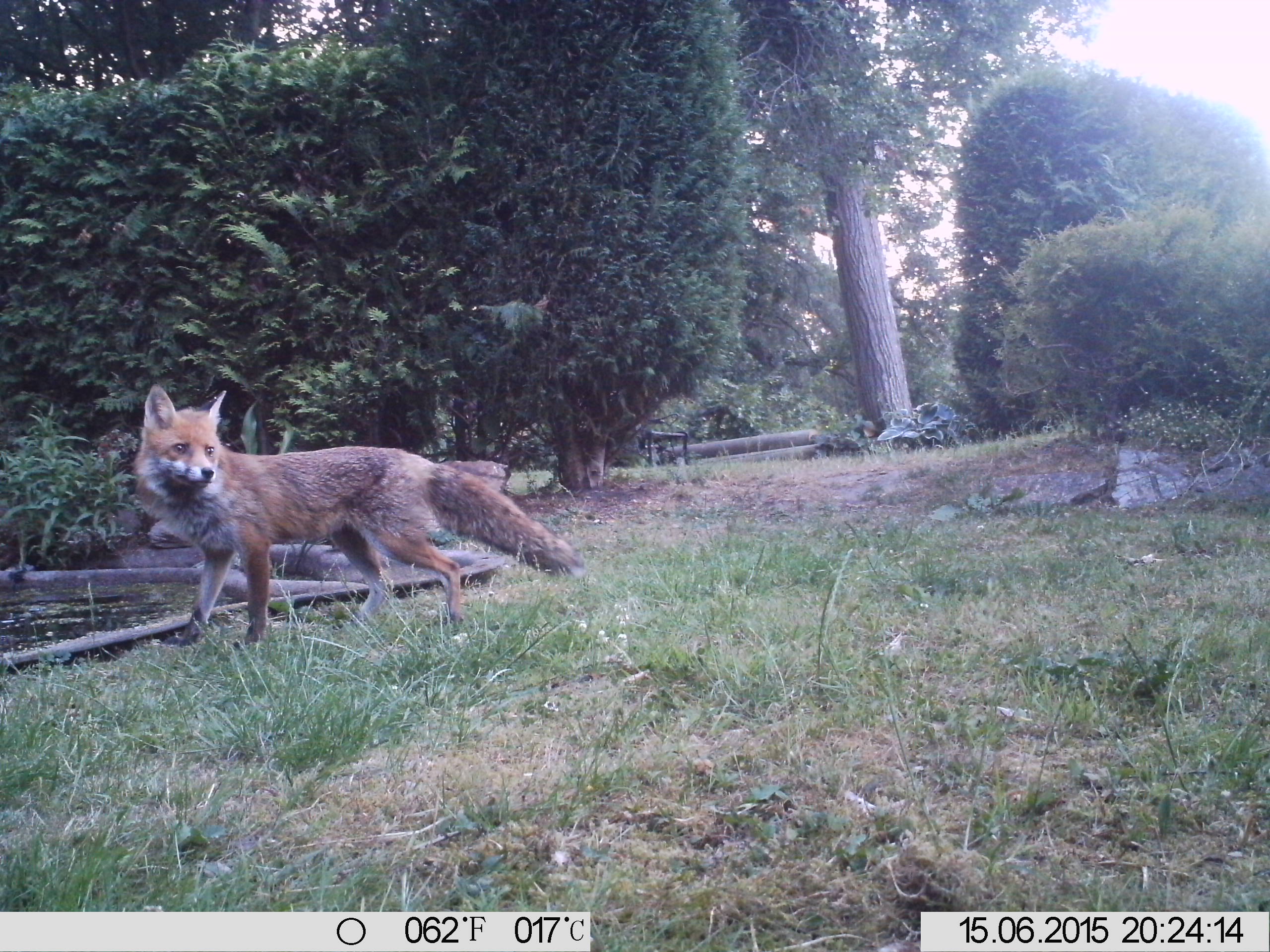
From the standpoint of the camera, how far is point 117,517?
8.27m

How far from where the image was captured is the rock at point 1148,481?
7.87m

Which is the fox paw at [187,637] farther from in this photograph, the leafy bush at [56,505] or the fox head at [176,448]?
the leafy bush at [56,505]

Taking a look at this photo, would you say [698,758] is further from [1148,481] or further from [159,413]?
[1148,481]

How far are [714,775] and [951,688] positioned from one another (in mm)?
1118

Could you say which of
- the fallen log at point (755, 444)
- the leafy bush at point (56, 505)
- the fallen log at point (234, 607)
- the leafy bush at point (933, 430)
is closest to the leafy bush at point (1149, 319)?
the leafy bush at point (933, 430)

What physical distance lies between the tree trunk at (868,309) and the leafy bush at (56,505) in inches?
420

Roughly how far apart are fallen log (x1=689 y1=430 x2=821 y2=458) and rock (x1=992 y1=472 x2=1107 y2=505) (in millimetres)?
7003

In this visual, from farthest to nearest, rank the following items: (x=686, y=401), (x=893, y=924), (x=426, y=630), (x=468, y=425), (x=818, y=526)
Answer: (x=686, y=401), (x=468, y=425), (x=818, y=526), (x=426, y=630), (x=893, y=924)

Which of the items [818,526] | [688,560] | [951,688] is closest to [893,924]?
[951,688]

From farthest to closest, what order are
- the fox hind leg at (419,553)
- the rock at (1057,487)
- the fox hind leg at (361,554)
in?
the rock at (1057,487)
the fox hind leg at (361,554)
the fox hind leg at (419,553)

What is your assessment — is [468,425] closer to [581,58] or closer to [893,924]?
[581,58]

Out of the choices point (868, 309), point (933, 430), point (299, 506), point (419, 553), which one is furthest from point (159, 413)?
point (868, 309)

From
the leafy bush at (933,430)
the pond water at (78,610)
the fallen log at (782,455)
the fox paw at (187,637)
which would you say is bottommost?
the fox paw at (187,637)

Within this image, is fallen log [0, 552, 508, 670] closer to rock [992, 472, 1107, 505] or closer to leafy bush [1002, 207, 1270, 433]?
rock [992, 472, 1107, 505]
